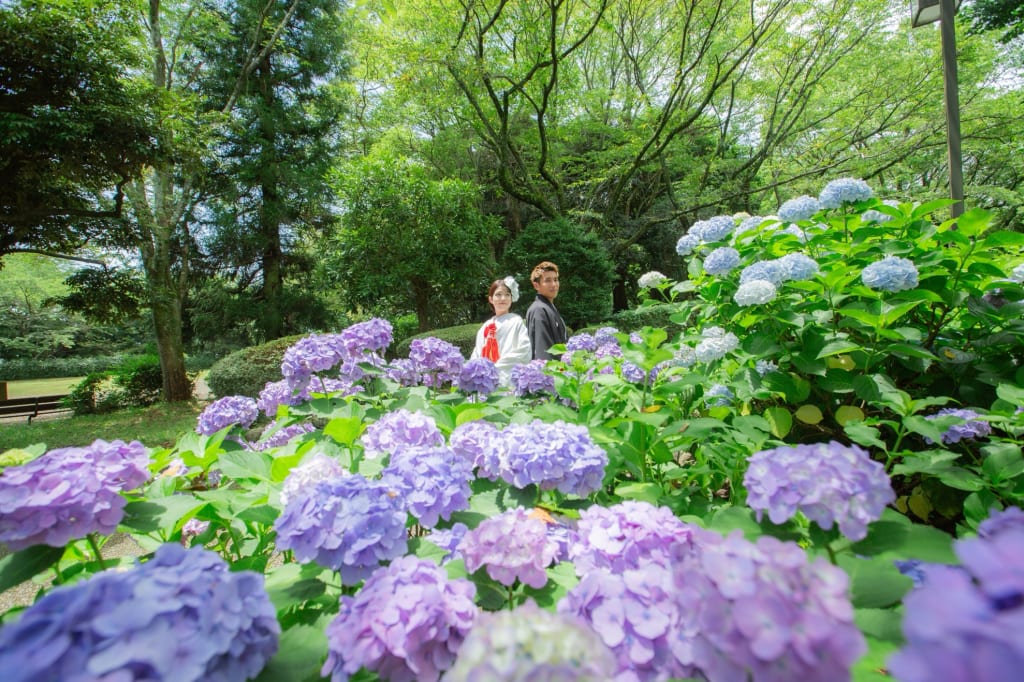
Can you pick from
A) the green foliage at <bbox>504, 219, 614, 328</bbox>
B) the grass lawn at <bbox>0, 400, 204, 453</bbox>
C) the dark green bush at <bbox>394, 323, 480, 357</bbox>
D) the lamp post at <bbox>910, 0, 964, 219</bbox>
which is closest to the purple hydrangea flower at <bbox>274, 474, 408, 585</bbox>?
the lamp post at <bbox>910, 0, 964, 219</bbox>

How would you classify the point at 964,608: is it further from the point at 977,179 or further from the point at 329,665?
the point at 977,179

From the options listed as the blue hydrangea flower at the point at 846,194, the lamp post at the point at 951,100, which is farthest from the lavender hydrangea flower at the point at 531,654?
the lamp post at the point at 951,100

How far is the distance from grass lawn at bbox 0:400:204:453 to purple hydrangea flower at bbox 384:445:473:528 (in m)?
7.56

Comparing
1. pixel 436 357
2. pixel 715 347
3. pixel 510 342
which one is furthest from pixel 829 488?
pixel 510 342

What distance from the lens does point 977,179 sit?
14289mm

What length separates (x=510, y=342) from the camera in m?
3.74

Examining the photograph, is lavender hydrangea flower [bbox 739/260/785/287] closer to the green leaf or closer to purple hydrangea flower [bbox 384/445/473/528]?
purple hydrangea flower [bbox 384/445/473/528]

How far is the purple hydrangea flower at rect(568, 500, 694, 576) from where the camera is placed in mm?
836

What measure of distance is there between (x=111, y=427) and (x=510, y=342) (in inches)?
361

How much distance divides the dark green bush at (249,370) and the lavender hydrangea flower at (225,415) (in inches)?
217

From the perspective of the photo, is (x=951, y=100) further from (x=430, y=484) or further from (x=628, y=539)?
(x=430, y=484)

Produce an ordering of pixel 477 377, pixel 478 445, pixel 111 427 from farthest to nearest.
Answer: pixel 111 427
pixel 477 377
pixel 478 445

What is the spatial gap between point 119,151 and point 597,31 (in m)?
11.3

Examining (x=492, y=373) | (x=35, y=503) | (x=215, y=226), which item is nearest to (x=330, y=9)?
(x=215, y=226)
